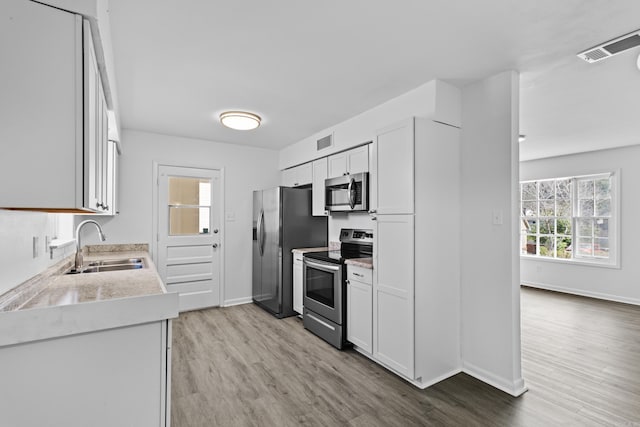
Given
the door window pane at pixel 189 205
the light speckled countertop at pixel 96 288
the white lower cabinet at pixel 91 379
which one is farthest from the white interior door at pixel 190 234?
the white lower cabinet at pixel 91 379

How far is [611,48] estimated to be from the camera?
2090 mm

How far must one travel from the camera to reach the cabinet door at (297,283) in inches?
160

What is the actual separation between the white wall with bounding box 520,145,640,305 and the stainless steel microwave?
4.50 m

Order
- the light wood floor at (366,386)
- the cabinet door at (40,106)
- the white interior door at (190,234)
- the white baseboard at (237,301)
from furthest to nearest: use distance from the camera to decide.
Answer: the white baseboard at (237,301), the white interior door at (190,234), the light wood floor at (366,386), the cabinet door at (40,106)

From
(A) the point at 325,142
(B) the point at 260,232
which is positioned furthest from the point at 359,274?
(B) the point at 260,232

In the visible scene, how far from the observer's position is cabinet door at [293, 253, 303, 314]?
406 cm

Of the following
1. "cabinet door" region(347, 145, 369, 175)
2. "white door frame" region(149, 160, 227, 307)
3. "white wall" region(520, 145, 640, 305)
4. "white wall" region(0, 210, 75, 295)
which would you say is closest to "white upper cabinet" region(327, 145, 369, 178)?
"cabinet door" region(347, 145, 369, 175)

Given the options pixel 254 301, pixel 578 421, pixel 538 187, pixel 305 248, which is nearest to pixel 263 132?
pixel 305 248

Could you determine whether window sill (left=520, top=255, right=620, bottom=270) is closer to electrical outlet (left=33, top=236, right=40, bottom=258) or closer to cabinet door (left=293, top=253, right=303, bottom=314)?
cabinet door (left=293, top=253, right=303, bottom=314)

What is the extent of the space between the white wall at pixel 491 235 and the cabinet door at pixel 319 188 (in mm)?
1767

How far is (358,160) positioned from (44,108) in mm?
2801

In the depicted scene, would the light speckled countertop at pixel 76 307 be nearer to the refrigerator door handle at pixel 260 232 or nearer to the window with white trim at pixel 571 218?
the refrigerator door handle at pixel 260 232

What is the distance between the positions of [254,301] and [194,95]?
10.1ft

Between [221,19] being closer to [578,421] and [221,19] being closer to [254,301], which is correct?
[578,421]
